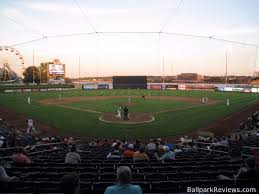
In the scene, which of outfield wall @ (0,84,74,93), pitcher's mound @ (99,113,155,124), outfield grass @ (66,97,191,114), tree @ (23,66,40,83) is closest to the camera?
pitcher's mound @ (99,113,155,124)

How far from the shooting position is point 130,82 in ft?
294

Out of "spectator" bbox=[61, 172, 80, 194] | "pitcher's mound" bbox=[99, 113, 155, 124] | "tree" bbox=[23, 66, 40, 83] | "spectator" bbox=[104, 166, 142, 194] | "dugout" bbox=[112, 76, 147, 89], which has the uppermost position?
"tree" bbox=[23, 66, 40, 83]

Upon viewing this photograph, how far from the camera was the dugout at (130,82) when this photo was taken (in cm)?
8944

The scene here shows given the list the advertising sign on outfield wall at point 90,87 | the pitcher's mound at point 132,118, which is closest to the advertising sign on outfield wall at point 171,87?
the advertising sign on outfield wall at point 90,87

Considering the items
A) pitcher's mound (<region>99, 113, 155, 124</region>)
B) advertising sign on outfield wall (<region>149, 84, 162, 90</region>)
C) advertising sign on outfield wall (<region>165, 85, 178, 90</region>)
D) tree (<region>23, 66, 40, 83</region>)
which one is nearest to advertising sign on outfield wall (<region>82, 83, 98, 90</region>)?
advertising sign on outfield wall (<region>149, 84, 162, 90</region>)

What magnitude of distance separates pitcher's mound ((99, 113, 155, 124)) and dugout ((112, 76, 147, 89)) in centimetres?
5633

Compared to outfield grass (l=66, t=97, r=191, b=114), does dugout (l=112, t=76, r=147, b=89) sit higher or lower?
higher

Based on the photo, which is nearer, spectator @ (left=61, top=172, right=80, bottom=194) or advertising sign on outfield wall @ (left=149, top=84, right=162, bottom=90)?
spectator @ (left=61, top=172, right=80, bottom=194)

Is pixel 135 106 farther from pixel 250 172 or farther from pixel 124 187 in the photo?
pixel 124 187

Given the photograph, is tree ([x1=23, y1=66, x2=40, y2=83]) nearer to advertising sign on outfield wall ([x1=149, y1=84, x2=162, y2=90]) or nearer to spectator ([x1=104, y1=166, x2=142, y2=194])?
advertising sign on outfield wall ([x1=149, y1=84, x2=162, y2=90])

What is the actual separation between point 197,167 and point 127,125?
1863 cm

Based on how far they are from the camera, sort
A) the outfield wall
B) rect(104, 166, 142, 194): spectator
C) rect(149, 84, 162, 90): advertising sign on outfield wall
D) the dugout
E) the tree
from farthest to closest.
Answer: the tree
the dugout
rect(149, 84, 162, 90): advertising sign on outfield wall
the outfield wall
rect(104, 166, 142, 194): spectator

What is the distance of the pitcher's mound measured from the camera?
28.6 m

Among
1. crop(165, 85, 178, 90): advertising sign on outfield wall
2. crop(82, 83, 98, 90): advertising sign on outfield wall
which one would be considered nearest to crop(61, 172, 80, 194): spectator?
crop(165, 85, 178, 90): advertising sign on outfield wall
